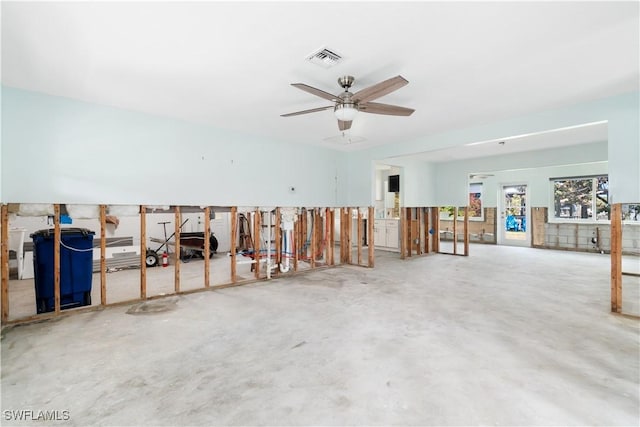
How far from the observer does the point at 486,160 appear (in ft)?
26.8

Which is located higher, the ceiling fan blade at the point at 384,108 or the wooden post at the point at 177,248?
the ceiling fan blade at the point at 384,108

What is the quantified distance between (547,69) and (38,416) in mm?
5144

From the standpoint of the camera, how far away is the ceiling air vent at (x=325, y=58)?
103 inches

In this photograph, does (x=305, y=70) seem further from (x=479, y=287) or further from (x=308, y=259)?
(x=308, y=259)

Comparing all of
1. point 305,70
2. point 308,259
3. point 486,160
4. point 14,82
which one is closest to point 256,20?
point 305,70

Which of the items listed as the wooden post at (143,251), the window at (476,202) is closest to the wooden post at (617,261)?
the wooden post at (143,251)

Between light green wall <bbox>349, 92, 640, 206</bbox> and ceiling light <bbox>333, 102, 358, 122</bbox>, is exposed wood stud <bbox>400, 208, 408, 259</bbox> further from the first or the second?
ceiling light <bbox>333, 102, 358, 122</bbox>

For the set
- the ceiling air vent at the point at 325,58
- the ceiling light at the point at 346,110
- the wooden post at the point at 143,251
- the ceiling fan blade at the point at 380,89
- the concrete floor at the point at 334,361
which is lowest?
the concrete floor at the point at 334,361

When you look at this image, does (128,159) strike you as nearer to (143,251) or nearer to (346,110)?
(143,251)

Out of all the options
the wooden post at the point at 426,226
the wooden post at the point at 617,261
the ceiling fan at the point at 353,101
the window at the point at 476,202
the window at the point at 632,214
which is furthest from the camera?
the window at the point at 476,202

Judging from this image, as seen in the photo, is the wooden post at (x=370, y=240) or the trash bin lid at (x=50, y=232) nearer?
the trash bin lid at (x=50, y=232)

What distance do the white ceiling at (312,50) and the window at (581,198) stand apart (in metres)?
6.64

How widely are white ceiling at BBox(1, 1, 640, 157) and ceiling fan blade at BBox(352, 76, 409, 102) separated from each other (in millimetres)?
285

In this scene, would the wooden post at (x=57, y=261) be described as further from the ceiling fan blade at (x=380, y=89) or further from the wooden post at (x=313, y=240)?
the wooden post at (x=313, y=240)
